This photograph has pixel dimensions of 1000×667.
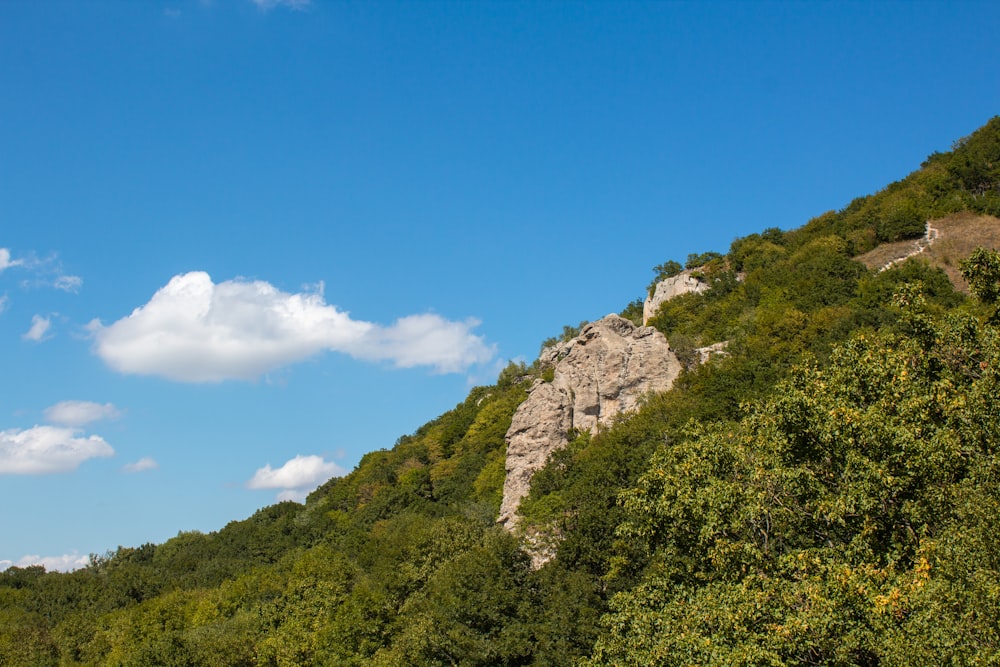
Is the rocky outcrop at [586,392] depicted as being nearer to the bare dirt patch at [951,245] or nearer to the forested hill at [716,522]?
the forested hill at [716,522]

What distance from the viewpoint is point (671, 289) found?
92.4m

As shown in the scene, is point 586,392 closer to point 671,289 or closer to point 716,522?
point 671,289

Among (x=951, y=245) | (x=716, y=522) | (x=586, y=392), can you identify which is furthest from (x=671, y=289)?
(x=716, y=522)

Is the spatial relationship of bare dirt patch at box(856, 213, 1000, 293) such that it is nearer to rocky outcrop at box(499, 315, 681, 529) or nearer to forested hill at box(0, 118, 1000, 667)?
forested hill at box(0, 118, 1000, 667)

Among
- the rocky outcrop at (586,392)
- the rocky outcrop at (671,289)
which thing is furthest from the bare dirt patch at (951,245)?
the rocky outcrop at (586,392)

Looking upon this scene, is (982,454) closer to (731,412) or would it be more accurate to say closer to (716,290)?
(731,412)

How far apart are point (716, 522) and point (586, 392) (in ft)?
141

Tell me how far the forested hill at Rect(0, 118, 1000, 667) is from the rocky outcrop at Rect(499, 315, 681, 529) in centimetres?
214

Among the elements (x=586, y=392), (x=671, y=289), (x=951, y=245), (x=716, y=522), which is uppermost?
(x=671, y=289)

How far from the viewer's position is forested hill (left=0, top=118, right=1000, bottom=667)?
55.1 feet

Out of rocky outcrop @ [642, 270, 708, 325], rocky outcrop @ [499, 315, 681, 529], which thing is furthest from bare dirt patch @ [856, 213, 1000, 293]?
rocky outcrop @ [499, 315, 681, 529]

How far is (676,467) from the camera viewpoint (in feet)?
74.0

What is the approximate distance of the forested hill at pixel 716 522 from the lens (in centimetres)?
1678

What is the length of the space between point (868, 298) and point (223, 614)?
5419cm
